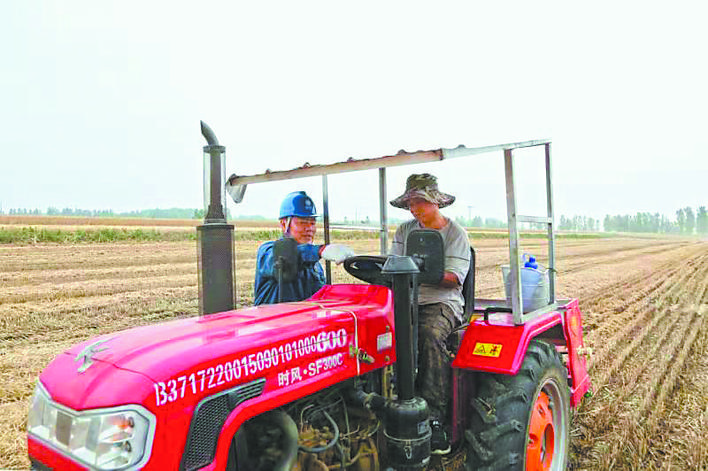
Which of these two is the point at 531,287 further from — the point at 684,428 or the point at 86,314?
the point at 86,314

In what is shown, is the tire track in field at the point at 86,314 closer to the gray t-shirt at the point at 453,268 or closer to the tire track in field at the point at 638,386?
the gray t-shirt at the point at 453,268

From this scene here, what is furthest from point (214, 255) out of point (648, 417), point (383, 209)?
point (648, 417)

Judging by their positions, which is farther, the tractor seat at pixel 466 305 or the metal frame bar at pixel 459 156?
the tractor seat at pixel 466 305

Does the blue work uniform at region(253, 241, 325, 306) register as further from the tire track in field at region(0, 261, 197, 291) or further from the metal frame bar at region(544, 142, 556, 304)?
the tire track in field at region(0, 261, 197, 291)

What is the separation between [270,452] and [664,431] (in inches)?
142

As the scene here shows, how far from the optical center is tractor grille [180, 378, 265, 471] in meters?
1.90

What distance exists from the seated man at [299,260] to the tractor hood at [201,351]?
63 centimetres

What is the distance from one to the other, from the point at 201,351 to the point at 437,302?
1612mm

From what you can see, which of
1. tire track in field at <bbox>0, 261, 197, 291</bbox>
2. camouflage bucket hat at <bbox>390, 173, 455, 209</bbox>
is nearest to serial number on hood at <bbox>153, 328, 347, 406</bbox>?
camouflage bucket hat at <bbox>390, 173, 455, 209</bbox>

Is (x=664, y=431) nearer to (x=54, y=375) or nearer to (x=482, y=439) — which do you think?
(x=482, y=439)

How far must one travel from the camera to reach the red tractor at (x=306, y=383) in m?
1.84

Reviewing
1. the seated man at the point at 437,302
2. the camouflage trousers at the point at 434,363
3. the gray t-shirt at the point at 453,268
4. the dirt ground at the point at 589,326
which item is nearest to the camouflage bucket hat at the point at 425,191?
the seated man at the point at 437,302

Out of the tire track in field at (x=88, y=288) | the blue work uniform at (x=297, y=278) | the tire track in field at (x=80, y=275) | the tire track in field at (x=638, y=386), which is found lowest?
the tire track in field at (x=638, y=386)

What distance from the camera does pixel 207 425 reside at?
196cm
